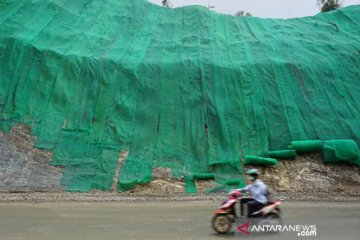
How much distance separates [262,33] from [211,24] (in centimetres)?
250

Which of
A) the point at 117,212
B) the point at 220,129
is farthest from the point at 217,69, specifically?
the point at 117,212

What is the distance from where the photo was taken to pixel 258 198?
366 inches

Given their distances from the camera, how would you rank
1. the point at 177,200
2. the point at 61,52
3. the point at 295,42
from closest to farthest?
the point at 177,200
the point at 61,52
the point at 295,42

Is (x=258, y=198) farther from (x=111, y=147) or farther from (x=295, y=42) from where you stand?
(x=295, y=42)

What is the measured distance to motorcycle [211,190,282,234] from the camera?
9102 millimetres

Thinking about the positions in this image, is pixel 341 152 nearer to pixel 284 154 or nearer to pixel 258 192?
pixel 284 154

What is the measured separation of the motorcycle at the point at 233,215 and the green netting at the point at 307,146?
763cm

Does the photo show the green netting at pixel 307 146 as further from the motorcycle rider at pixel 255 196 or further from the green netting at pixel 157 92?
the motorcycle rider at pixel 255 196

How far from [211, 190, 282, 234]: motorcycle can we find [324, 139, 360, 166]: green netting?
7.79m

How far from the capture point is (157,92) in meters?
17.7

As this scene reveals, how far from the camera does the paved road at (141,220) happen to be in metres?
8.87

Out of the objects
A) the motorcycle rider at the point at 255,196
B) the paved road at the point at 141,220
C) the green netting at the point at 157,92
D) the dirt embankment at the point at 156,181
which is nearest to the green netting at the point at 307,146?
the dirt embankment at the point at 156,181

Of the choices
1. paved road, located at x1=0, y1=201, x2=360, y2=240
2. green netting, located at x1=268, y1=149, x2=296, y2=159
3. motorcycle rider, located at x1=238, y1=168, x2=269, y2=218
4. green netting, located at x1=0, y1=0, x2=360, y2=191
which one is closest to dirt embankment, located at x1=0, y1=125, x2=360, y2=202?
green netting, located at x1=268, y1=149, x2=296, y2=159

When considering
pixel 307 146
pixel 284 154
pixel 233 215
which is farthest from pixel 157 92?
pixel 233 215
